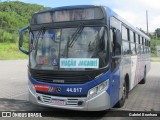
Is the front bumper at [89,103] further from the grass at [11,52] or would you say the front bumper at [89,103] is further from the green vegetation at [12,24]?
the grass at [11,52]

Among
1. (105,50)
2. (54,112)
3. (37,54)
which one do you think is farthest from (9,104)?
(105,50)

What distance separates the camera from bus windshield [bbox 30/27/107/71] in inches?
294

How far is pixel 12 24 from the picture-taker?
3809 inches

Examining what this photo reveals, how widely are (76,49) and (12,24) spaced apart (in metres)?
92.2

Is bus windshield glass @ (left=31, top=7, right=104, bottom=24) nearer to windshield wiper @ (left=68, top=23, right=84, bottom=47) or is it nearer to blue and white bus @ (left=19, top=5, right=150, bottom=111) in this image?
blue and white bus @ (left=19, top=5, right=150, bottom=111)

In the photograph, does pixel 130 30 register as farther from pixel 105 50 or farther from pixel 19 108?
pixel 19 108

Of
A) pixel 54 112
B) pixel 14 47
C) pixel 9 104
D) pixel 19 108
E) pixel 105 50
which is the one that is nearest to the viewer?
pixel 105 50

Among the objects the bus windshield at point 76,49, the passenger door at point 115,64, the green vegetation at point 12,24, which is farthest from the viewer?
the green vegetation at point 12,24

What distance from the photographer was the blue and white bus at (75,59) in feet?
24.3

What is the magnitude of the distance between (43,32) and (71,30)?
83 centimetres

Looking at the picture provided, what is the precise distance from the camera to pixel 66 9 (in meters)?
7.93

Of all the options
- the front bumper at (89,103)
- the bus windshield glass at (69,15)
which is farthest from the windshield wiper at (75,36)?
the front bumper at (89,103)

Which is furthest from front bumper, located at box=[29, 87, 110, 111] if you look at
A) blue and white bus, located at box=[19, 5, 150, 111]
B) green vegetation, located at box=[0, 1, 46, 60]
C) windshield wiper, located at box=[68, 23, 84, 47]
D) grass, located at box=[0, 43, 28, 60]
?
grass, located at box=[0, 43, 28, 60]

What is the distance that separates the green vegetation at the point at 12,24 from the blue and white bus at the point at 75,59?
49.1 metres
